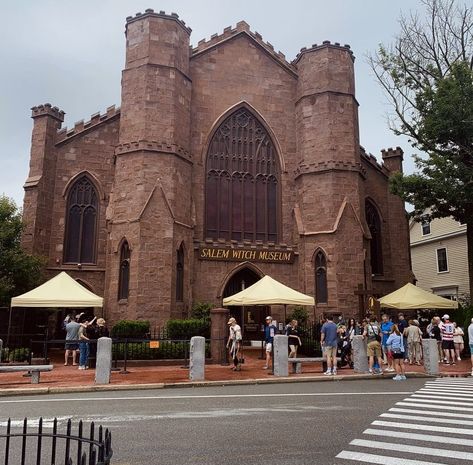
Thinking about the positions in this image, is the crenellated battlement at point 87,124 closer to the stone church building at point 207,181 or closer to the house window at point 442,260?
the stone church building at point 207,181

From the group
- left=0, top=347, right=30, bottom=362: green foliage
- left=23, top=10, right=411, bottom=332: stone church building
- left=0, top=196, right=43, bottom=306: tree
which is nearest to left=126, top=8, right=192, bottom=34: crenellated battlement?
left=23, top=10, right=411, bottom=332: stone church building

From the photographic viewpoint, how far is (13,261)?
20.6 meters

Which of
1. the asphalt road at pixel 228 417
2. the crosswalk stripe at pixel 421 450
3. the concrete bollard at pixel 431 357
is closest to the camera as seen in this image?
the crosswalk stripe at pixel 421 450

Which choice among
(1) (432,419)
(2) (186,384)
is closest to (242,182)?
(2) (186,384)

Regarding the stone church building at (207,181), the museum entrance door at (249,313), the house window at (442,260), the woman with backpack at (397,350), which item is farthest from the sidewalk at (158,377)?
the house window at (442,260)

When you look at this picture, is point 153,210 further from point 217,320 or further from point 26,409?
point 26,409

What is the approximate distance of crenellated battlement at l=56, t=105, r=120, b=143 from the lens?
2552 cm

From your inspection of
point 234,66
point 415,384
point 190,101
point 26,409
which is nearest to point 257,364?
point 415,384

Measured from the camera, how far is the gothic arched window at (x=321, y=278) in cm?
2397

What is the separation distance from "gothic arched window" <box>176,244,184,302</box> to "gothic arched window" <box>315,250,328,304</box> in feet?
21.6

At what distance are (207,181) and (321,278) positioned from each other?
24.8ft

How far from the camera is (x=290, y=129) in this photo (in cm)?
2697

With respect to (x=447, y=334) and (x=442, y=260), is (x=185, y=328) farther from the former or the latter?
(x=442, y=260)

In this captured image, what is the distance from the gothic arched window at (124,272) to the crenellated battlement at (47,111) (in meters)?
8.39
